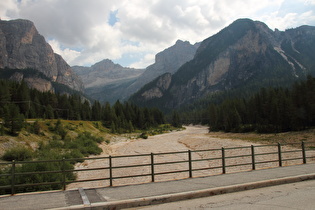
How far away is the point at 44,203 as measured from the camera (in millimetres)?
9000

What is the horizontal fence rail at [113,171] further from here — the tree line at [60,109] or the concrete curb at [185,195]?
the tree line at [60,109]

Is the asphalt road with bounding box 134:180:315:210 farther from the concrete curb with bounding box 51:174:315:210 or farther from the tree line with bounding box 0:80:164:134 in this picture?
the tree line with bounding box 0:80:164:134

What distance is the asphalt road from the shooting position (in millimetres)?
8445

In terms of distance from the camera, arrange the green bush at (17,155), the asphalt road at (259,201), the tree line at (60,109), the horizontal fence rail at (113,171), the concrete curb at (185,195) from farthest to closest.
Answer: the tree line at (60,109), the green bush at (17,155), the horizontal fence rail at (113,171), the concrete curb at (185,195), the asphalt road at (259,201)

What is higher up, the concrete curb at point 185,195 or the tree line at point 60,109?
the tree line at point 60,109

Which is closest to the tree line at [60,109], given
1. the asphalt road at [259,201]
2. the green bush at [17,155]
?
the green bush at [17,155]

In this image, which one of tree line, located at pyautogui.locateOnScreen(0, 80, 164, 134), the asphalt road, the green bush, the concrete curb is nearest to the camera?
the asphalt road

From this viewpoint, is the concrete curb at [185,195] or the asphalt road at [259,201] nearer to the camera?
the asphalt road at [259,201]

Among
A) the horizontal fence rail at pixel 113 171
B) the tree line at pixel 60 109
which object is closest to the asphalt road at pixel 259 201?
the horizontal fence rail at pixel 113 171

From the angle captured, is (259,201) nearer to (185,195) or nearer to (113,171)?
(185,195)

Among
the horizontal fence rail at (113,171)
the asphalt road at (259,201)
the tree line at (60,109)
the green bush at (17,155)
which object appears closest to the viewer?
the asphalt road at (259,201)

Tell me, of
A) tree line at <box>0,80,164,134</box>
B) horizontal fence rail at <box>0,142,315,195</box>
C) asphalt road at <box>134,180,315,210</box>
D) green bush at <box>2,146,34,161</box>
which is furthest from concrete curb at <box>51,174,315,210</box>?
tree line at <box>0,80,164,134</box>

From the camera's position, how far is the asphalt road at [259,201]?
8.45 metres

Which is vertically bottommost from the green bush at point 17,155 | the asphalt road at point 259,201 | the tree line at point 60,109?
the green bush at point 17,155
